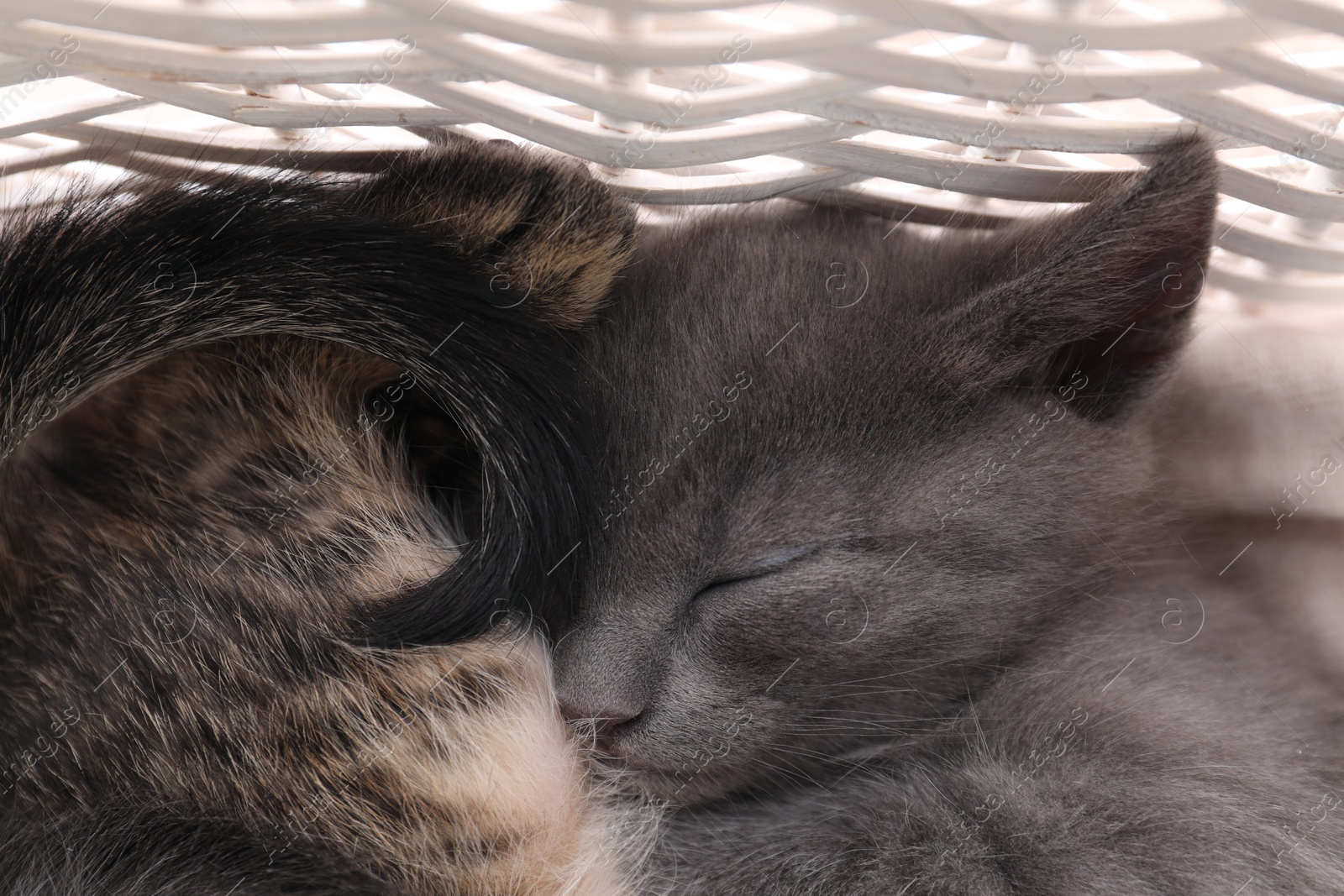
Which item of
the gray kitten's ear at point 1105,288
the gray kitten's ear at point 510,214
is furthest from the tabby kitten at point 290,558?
the gray kitten's ear at point 1105,288

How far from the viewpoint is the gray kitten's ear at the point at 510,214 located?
3.38 ft

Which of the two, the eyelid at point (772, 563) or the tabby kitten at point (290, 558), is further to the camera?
the eyelid at point (772, 563)

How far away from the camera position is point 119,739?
0.94 meters

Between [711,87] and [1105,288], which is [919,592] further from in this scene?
[711,87]

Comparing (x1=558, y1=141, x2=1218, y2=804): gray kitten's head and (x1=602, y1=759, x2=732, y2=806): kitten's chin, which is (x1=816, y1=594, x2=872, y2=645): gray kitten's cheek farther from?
(x1=602, y1=759, x2=732, y2=806): kitten's chin

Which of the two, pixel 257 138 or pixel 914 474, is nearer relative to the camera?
pixel 914 474

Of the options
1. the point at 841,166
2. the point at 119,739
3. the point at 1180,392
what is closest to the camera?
the point at 119,739

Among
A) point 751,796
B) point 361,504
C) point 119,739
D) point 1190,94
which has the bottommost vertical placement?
point 751,796

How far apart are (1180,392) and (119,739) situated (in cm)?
124

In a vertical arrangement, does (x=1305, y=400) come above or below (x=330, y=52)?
below

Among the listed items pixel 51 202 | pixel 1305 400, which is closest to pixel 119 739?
pixel 51 202

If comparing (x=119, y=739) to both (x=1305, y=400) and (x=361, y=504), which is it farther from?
(x=1305, y=400)

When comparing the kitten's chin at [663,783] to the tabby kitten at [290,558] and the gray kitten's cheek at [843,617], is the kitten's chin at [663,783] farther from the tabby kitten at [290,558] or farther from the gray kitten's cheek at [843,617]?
the gray kitten's cheek at [843,617]

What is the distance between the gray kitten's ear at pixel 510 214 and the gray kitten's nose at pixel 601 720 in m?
0.38
